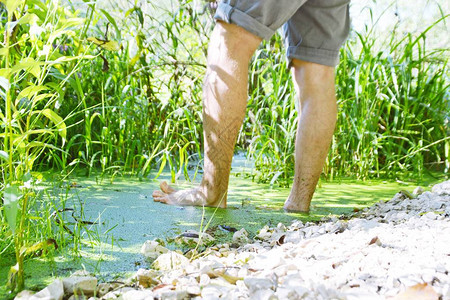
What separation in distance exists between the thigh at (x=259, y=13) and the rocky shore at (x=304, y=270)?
0.70 metres

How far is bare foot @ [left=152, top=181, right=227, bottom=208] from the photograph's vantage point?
1.91 m

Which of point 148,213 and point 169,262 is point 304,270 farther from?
point 148,213

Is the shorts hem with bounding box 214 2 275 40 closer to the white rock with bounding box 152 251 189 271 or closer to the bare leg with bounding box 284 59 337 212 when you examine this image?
the bare leg with bounding box 284 59 337 212

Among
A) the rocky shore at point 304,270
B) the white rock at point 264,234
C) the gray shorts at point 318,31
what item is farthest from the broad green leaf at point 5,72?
the gray shorts at point 318,31

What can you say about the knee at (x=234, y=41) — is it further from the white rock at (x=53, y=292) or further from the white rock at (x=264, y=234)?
the white rock at (x=53, y=292)

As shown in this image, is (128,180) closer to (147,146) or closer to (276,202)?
(147,146)

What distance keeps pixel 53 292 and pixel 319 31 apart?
1.44 m

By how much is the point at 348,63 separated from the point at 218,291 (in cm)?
239

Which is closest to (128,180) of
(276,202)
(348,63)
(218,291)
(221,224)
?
(276,202)

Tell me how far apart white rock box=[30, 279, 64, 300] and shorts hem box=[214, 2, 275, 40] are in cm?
104

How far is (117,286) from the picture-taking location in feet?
3.53

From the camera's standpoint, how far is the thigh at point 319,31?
6.47 ft

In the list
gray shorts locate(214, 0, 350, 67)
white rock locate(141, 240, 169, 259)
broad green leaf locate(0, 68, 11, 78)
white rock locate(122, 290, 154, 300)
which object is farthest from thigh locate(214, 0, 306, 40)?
white rock locate(122, 290, 154, 300)

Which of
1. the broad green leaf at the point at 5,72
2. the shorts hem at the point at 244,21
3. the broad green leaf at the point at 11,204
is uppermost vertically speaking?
the shorts hem at the point at 244,21
